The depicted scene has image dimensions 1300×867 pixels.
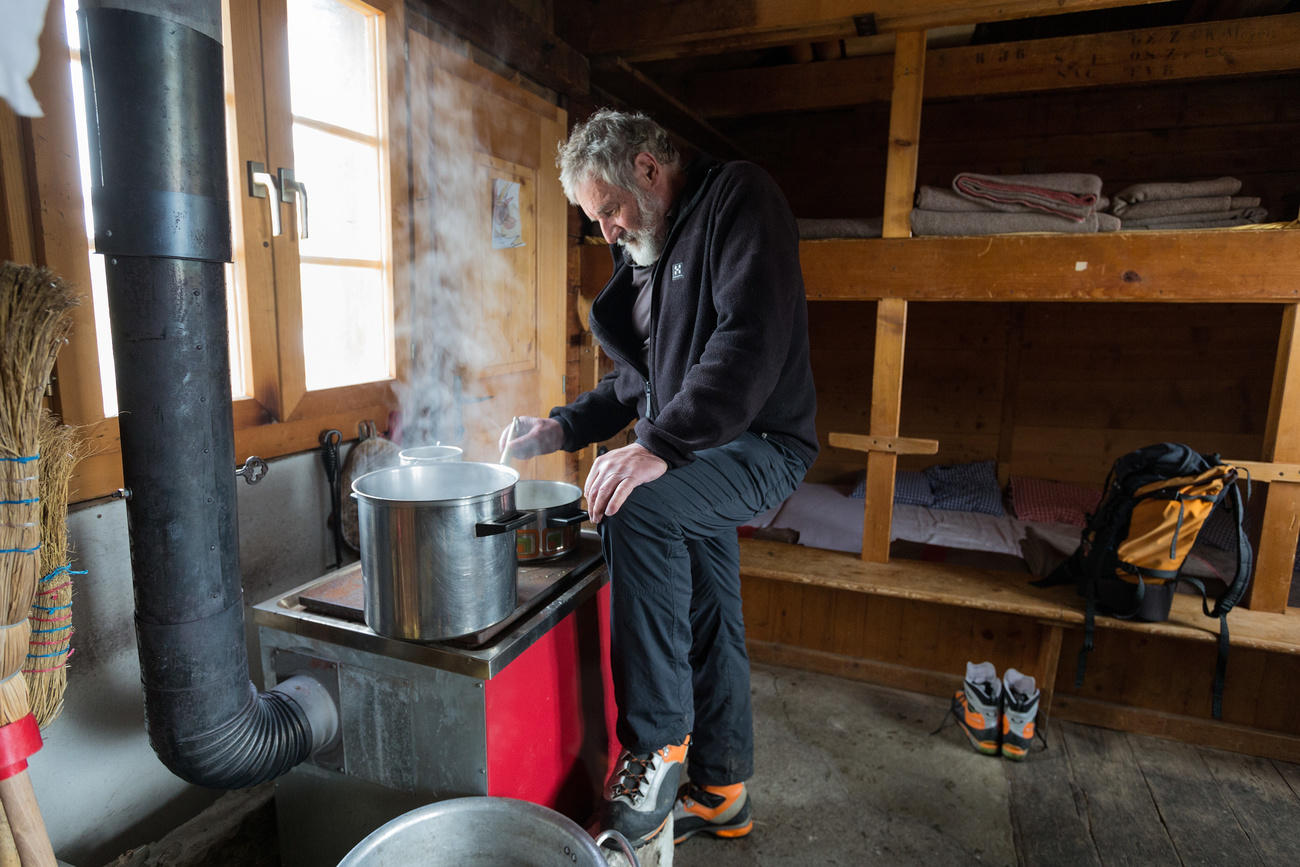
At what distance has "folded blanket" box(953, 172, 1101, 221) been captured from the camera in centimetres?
224

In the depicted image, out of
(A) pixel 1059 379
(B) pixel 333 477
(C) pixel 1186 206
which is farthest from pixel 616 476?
(A) pixel 1059 379

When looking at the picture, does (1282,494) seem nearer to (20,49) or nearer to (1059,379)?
(1059,379)

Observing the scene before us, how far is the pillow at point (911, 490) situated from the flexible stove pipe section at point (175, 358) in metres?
2.83

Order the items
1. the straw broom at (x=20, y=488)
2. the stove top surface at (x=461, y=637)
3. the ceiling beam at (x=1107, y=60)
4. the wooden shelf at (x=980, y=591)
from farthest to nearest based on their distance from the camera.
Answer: the ceiling beam at (x=1107, y=60)
the wooden shelf at (x=980, y=591)
the stove top surface at (x=461, y=637)
the straw broom at (x=20, y=488)

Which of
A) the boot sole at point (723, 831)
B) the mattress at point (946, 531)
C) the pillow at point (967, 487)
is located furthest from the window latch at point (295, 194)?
the pillow at point (967, 487)

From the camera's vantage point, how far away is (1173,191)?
7.23 ft

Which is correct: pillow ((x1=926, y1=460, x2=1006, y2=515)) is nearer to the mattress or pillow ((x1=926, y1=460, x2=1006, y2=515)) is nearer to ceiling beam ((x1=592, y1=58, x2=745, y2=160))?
the mattress

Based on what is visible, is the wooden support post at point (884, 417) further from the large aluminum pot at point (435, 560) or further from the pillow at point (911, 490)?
the large aluminum pot at point (435, 560)

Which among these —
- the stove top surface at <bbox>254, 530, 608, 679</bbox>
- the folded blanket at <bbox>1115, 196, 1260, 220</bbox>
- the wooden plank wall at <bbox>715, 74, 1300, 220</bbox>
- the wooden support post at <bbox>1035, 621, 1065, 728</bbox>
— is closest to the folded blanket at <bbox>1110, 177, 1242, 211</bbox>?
the folded blanket at <bbox>1115, 196, 1260, 220</bbox>

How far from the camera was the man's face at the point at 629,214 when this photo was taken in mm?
1642

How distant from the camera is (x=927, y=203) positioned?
2.38 metres

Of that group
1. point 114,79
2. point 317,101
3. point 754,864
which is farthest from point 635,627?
point 317,101

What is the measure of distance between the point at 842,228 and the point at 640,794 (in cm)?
194

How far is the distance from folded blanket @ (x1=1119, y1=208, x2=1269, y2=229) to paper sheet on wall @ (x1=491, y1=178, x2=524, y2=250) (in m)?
1.96
